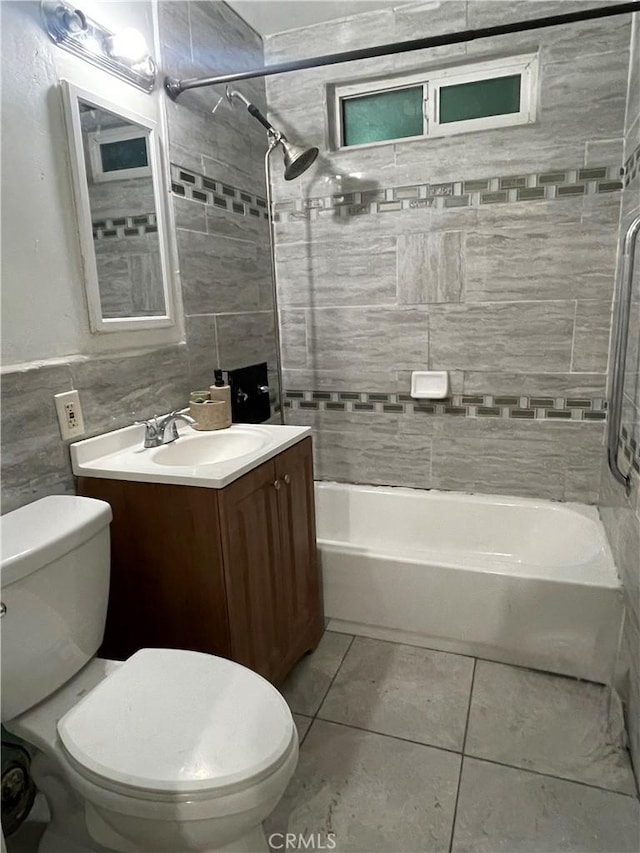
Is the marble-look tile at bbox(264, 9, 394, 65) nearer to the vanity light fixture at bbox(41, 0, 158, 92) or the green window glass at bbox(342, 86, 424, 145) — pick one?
the green window glass at bbox(342, 86, 424, 145)

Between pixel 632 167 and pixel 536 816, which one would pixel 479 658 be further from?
pixel 632 167

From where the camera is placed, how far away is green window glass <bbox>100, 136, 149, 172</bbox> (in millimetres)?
1514

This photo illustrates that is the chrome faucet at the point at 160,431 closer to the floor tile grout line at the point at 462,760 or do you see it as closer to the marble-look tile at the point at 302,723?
the marble-look tile at the point at 302,723

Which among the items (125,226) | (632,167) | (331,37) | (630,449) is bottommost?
(630,449)

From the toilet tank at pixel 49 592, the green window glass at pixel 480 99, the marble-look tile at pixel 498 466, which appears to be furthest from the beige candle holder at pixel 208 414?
the green window glass at pixel 480 99

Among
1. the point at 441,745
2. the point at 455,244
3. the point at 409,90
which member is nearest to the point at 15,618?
the point at 441,745

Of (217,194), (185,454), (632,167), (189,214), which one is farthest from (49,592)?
(632,167)

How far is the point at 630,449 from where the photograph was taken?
1590 millimetres

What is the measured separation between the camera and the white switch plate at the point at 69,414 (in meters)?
1.36

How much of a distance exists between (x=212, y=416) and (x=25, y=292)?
0.67m

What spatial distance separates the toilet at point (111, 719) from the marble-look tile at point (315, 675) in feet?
2.13

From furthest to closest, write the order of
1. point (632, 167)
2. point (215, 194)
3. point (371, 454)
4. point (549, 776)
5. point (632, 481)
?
1. point (371, 454)
2. point (215, 194)
3. point (632, 167)
4. point (632, 481)
5. point (549, 776)

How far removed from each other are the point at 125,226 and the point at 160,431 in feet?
2.12

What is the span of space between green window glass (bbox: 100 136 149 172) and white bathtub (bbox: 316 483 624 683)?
1455 millimetres
